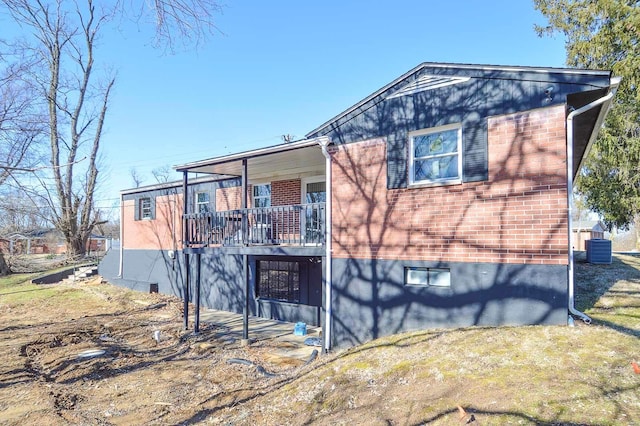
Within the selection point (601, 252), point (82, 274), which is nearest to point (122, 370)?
point (601, 252)

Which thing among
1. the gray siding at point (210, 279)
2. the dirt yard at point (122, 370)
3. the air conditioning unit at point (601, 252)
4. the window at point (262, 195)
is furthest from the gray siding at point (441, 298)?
the air conditioning unit at point (601, 252)

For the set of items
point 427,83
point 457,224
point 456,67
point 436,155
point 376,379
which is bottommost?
point 376,379

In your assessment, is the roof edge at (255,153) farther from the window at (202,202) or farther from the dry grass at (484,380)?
Answer: the dry grass at (484,380)

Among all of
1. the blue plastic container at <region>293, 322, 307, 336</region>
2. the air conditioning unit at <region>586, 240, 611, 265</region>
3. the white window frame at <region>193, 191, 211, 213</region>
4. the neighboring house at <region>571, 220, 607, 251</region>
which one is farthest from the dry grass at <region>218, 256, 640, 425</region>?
the neighboring house at <region>571, 220, 607, 251</region>

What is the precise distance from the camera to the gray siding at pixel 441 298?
6340 millimetres

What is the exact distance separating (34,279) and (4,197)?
522 inches

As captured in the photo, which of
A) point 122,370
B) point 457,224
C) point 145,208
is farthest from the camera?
point 145,208

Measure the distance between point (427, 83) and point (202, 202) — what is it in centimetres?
1109

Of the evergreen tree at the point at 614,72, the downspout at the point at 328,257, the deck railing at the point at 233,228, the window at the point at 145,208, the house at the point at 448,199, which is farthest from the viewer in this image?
the window at the point at 145,208

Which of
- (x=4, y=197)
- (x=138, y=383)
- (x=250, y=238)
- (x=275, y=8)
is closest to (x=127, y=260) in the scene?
(x=4, y=197)

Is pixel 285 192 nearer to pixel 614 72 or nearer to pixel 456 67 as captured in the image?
pixel 456 67

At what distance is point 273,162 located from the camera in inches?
452

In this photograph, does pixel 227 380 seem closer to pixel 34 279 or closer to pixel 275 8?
pixel 275 8

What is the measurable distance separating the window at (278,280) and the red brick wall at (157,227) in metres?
4.65
